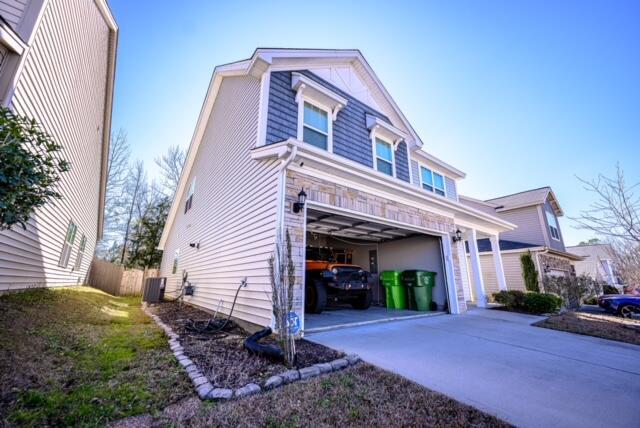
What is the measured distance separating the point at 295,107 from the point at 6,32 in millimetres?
4697

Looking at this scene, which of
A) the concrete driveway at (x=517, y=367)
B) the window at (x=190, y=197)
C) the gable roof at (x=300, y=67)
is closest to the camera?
the concrete driveway at (x=517, y=367)

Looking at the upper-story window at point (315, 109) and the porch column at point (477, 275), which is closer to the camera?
the upper-story window at point (315, 109)

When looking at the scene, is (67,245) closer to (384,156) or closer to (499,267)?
(384,156)

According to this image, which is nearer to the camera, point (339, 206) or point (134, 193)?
point (339, 206)

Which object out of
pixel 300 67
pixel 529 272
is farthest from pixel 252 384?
pixel 529 272

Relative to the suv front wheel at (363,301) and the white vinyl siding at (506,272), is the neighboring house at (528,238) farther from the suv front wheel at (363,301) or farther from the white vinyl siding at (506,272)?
the suv front wheel at (363,301)

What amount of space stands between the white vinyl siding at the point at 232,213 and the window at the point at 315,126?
120 cm

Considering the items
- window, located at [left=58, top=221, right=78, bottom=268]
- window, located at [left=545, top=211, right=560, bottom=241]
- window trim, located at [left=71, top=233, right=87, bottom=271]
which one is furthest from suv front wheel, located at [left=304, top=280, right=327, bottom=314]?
window, located at [left=545, top=211, right=560, bottom=241]

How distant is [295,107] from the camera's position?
6320mm

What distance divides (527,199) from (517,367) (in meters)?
17.3

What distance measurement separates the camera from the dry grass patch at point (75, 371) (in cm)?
203

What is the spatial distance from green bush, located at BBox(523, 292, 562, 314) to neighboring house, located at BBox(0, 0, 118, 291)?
12.7 metres

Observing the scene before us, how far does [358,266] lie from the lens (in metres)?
8.64

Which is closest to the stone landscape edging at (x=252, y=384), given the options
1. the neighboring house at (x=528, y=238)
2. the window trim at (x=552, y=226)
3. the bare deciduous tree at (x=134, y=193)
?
the neighboring house at (x=528, y=238)
